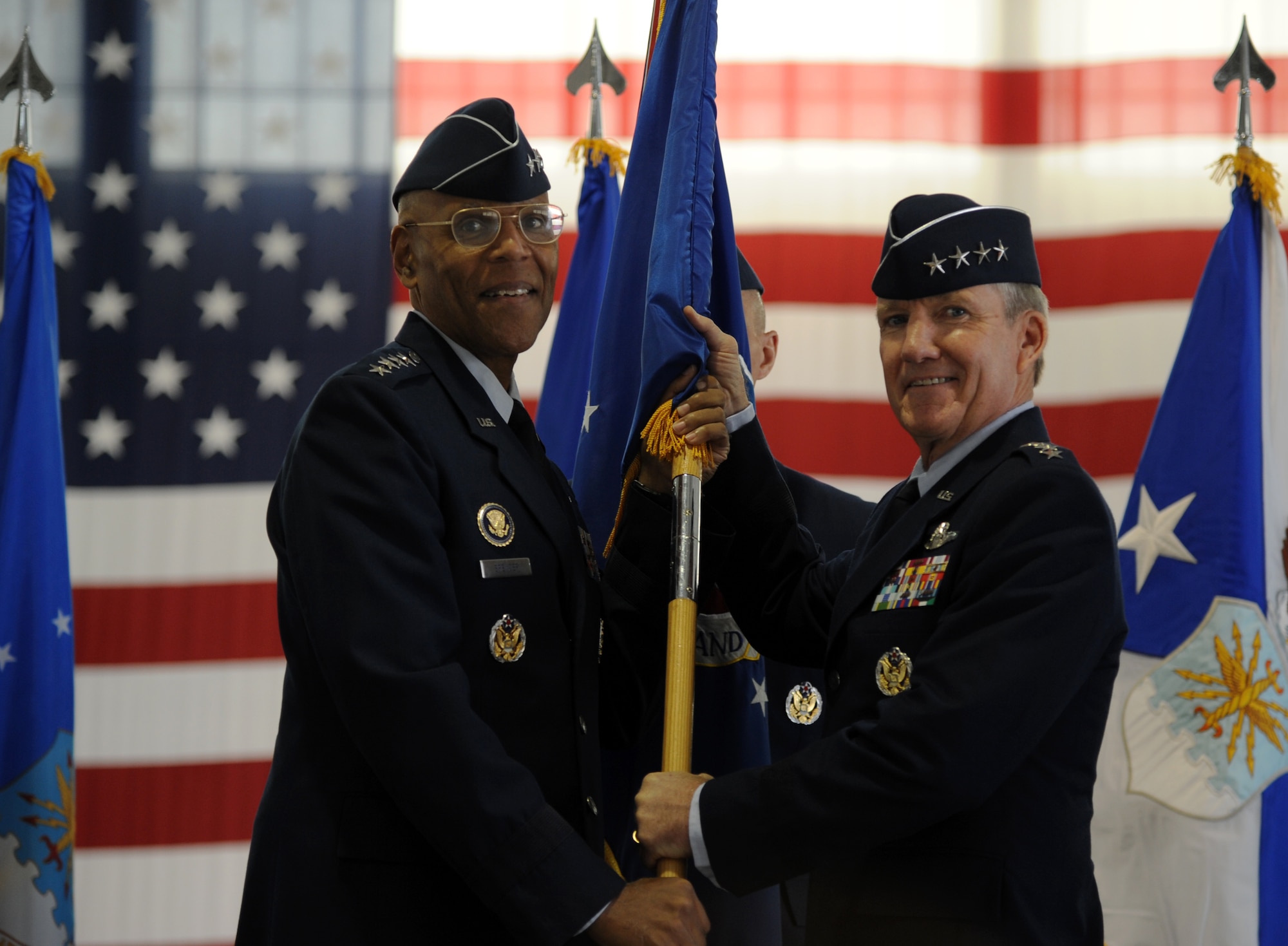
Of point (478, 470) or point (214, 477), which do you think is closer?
point (478, 470)

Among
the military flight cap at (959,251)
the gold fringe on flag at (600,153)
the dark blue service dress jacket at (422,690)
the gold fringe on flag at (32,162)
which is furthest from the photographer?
the gold fringe on flag at (600,153)

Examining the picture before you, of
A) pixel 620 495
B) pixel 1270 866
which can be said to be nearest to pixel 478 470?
pixel 620 495

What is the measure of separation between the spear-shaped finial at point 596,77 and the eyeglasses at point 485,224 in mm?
1504

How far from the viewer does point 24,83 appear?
10.6ft

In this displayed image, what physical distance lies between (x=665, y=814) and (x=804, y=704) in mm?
1036

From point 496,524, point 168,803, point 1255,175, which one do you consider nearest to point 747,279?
point 496,524

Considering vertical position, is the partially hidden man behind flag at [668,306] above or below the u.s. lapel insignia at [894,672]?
above

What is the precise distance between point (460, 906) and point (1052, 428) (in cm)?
286

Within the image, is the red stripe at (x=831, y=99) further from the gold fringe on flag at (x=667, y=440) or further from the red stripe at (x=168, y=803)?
the gold fringe on flag at (x=667, y=440)

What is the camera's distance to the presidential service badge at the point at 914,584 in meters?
1.67

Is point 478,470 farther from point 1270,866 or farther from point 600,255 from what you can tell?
point 1270,866

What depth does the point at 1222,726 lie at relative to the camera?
9.58ft

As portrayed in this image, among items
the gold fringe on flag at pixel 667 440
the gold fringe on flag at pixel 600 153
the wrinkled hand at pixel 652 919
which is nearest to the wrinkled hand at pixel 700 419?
the gold fringe on flag at pixel 667 440

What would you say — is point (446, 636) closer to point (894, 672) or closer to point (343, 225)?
point (894, 672)
